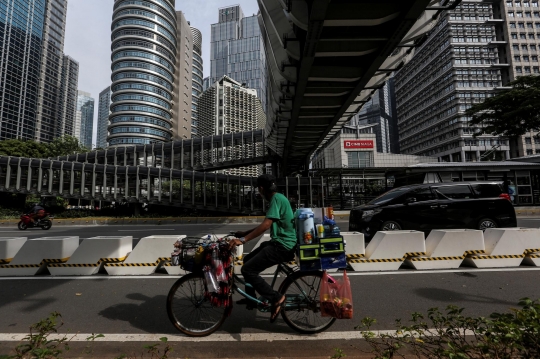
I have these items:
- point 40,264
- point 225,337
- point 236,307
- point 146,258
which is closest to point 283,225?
point 225,337

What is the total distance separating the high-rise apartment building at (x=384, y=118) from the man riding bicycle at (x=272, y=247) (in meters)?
137

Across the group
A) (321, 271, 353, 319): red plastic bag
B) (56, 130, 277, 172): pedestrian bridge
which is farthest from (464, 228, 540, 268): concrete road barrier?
(56, 130, 277, 172): pedestrian bridge

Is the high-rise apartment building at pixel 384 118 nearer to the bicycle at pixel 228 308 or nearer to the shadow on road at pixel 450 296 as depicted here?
the shadow on road at pixel 450 296

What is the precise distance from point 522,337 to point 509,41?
307 ft

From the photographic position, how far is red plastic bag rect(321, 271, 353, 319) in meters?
2.87

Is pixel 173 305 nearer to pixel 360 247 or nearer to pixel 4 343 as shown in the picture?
pixel 4 343

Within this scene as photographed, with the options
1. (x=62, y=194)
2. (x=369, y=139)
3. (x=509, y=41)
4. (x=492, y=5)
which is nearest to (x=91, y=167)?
(x=62, y=194)

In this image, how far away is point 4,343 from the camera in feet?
9.33

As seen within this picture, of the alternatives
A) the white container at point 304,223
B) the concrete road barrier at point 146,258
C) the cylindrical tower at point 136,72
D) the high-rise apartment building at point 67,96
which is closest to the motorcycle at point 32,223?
the concrete road barrier at point 146,258

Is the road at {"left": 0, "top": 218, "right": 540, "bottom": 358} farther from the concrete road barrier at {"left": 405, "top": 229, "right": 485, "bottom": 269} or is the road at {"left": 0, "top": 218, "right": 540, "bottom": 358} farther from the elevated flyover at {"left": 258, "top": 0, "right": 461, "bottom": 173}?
the elevated flyover at {"left": 258, "top": 0, "right": 461, "bottom": 173}

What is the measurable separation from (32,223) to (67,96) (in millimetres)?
117093

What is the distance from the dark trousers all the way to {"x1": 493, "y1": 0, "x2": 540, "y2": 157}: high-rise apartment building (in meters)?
84.5

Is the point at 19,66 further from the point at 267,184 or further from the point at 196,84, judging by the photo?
the point at 267,184

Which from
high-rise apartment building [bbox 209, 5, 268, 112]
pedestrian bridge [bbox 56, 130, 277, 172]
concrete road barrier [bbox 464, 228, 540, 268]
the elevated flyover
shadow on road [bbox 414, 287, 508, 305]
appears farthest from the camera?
high-rise apartment building [bbox 209, 5, 268, 112]
